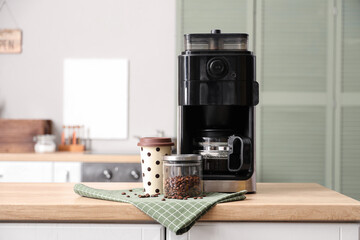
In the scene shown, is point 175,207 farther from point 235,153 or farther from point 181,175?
point 235,153

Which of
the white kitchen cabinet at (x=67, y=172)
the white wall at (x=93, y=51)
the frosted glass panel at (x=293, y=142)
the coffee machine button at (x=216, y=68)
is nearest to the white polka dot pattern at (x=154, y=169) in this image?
the coffee machine button at (x=216, y=68)

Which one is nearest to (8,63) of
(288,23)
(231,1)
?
(231,1)

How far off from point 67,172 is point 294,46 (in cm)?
198

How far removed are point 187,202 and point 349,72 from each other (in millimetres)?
2746

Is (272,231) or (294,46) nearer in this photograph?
(272,231)

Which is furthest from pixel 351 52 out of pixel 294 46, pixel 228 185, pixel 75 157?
pixel 228 185

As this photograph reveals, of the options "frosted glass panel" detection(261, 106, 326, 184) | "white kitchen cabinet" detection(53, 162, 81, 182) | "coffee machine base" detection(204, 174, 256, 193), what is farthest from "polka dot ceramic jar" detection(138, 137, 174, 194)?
"frosted glass panel" detection(261, 106, 326, 184)

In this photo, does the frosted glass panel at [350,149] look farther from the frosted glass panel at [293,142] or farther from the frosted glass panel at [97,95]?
the frosted glass panel at [97,95]

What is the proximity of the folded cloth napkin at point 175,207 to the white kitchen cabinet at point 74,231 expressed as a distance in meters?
0.07

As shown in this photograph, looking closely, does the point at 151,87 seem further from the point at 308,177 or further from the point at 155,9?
the point at 308,177

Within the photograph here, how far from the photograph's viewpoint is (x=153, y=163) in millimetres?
1415

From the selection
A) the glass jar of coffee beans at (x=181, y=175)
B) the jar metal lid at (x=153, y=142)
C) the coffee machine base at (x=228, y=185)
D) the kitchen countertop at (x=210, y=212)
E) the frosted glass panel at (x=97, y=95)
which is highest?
the frosted glass panel at (x=97, y=95)

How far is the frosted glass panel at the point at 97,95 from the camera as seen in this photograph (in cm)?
384

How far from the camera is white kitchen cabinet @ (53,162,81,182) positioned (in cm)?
321
